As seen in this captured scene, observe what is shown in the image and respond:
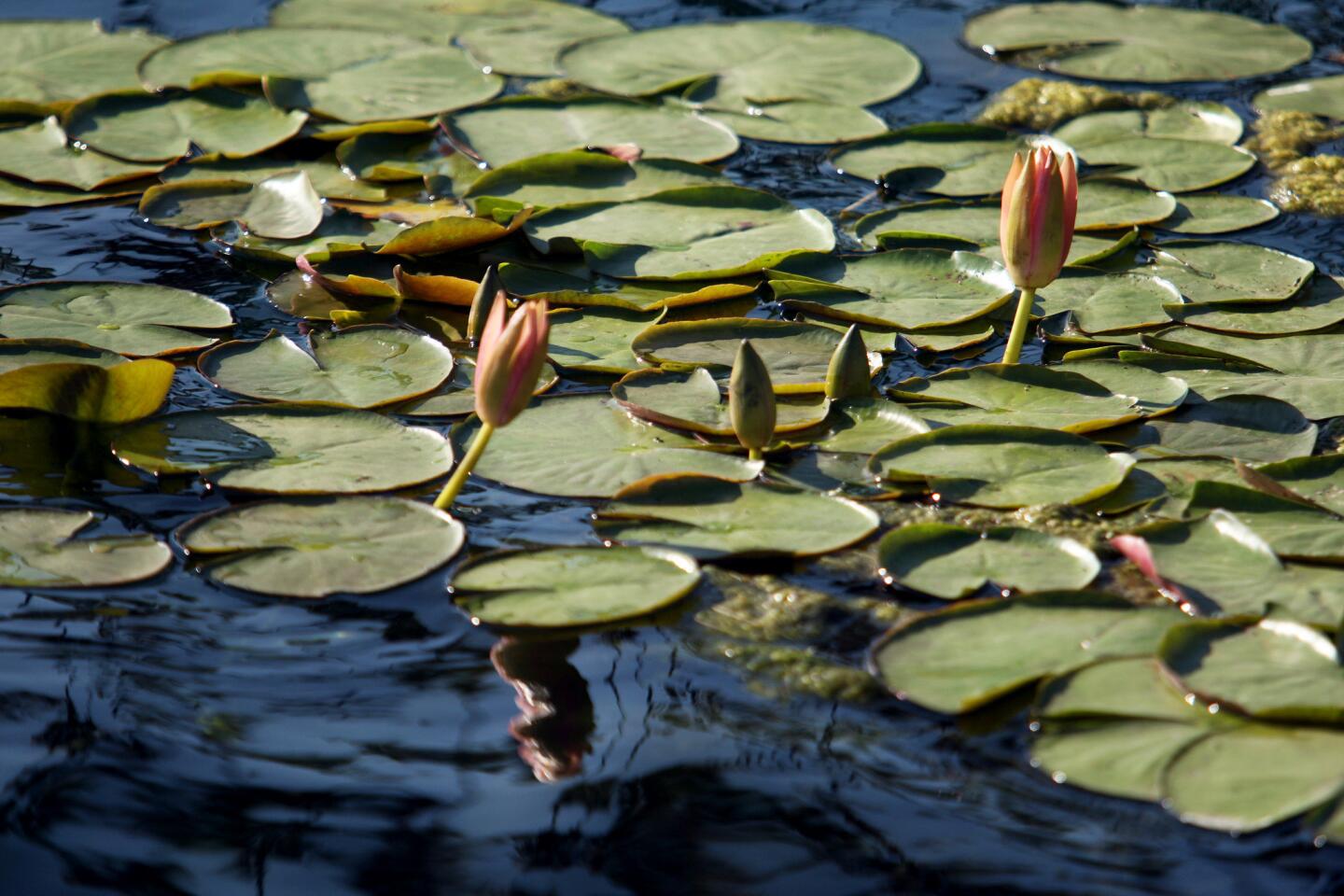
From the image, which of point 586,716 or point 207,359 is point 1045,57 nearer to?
point 207,359

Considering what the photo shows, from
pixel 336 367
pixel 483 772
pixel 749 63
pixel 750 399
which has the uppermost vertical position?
pixel 749 63

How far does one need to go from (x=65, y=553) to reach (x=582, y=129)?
183 cm

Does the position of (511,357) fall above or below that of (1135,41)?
below

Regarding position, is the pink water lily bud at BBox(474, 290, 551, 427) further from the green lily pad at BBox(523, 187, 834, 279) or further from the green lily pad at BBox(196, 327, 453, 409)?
the green lily pad at BBox(523, 187, 834, 279)

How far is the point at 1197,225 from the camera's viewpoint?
286 cm

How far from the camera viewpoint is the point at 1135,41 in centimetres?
380

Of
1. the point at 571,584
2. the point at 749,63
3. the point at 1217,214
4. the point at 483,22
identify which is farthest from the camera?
the point at 483,22

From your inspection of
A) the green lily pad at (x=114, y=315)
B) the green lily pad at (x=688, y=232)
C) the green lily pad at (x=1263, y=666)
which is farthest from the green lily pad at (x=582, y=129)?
the green lily pad at (x=1263, y=666)

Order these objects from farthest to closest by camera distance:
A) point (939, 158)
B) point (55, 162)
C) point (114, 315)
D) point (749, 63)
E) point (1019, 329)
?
1. point (749, 63)
2. point (939, 158)
3. point (55, 162)
4. point (114, 315)
5. point (1019, 329)

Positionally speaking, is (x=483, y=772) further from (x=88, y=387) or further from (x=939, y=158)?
(x=939, y=158)

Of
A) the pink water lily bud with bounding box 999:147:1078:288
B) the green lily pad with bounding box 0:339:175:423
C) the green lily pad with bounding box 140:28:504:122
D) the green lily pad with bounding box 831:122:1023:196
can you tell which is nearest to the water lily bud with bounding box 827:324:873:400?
the pink water lily bud with bounding box 999:147:1078:288

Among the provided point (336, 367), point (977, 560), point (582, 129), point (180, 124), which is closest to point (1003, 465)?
point (977, 560)

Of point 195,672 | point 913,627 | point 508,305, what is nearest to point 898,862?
point 913,627

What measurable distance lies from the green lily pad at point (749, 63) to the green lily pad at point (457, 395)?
1.40 meters
